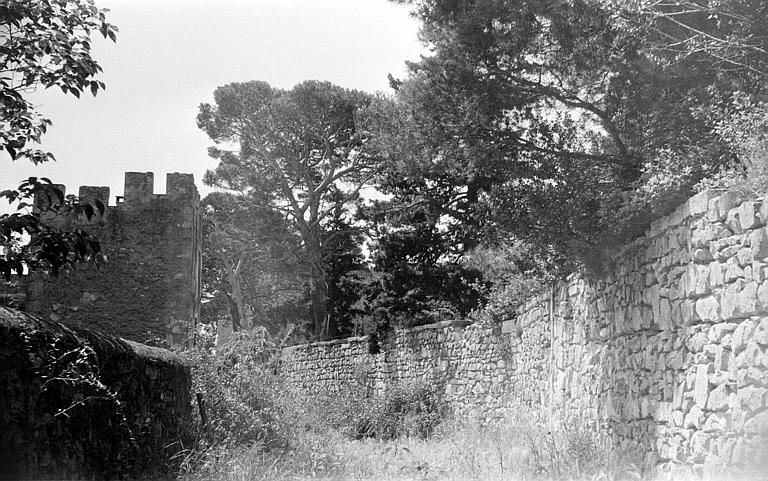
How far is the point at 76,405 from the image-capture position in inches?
191

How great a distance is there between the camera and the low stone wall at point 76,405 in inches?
166

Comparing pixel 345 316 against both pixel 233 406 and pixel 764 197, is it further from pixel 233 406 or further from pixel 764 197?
pixel 764 197

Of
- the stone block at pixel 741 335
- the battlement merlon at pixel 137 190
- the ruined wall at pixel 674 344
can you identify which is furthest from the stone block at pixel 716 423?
the battlement merlon at pixel 137 190

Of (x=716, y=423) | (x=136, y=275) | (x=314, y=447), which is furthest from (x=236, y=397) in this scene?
(x=716, y=423)

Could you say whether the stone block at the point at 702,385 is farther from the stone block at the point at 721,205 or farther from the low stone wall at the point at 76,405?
the low stone wall at the point at 76,405

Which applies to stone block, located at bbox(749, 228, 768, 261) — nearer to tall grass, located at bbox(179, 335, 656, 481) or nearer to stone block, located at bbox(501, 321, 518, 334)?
tall grass, located at bbox(179, 335, 656, 481)

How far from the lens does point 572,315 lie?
964cm

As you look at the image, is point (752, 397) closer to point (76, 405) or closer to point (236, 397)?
point (76, 405)

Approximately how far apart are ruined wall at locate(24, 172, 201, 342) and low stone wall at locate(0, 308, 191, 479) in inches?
181

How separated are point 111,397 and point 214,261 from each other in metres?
23.6

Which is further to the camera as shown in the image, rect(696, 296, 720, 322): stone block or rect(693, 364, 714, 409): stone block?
Result: rect(693, 364, 714, 409): stone block

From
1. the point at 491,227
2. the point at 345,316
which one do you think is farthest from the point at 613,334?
the point at 345,316

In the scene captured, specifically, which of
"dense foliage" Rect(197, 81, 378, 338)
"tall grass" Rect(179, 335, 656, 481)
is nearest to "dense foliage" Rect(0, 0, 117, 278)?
"tall grass" Rect(179, 335, 656, 481)

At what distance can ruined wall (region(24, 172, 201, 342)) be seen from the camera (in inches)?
436
